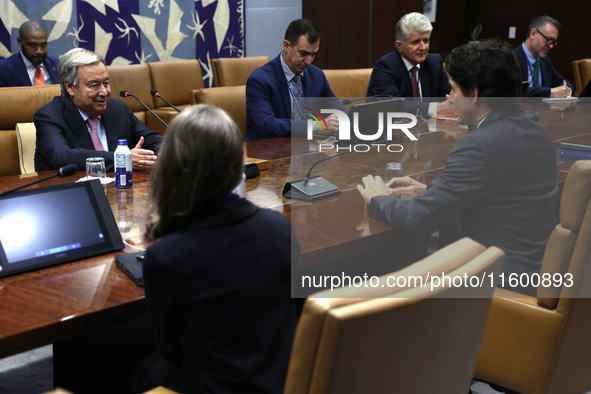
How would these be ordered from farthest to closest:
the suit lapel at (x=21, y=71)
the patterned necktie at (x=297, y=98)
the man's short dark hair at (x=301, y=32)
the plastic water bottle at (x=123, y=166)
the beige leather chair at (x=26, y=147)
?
the suit lapel at (x=21, y=71), the patterned necktie at (x=297, y=98), the man's short dark hair at (x=301, y=32), the beige leather chair at (x=26, y=147), the plastic water bottle at (x=123, y=166)

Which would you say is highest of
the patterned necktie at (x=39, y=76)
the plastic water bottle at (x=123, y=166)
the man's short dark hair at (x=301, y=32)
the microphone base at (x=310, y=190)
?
the man's short dark hair at (x=301, y=32)

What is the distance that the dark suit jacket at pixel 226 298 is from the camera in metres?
1.16

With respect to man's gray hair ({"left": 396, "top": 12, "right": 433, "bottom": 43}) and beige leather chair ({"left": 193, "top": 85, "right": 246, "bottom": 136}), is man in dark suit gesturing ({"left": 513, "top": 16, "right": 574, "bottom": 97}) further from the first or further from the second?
beige leather chair ({"left": 193, "top": 85, "right": 246, "bottom": 136})

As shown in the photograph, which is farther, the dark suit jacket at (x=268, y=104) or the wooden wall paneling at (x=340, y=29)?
the wooden wall paneling at (x=340, y=29)

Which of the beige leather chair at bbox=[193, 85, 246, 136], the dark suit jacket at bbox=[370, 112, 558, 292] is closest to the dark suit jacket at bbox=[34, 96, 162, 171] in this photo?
the beige leather chair at bbox=[193, 85, 246, 136]

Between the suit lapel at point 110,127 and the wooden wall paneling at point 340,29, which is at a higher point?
the wooden wall paneling at point 340,29

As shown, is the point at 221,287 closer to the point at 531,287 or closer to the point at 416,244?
the point at 531,287

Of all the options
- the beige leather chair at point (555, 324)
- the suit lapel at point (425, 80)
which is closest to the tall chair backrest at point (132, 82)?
the suit lapel at point (425, 80)

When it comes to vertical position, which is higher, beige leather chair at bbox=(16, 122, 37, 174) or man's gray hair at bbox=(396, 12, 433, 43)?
man's gray hair at bbox=(396, 12, 433, 43)

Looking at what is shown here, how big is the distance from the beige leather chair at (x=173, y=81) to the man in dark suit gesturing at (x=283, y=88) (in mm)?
2081

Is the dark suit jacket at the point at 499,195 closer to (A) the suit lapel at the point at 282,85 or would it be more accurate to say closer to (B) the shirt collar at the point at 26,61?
(A) the suit lapel at the point at 282,85

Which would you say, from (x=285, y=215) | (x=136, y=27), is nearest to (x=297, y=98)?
(x=285, y=215)

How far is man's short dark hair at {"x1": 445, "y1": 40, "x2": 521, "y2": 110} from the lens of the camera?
1.84 meters

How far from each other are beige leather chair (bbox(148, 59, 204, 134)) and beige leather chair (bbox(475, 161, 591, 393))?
4.19 m
